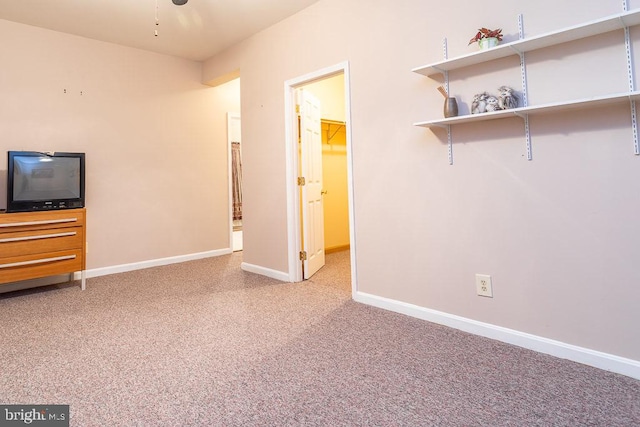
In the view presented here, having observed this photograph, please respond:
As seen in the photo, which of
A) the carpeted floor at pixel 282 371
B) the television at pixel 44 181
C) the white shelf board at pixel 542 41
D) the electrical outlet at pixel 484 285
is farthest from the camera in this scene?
the television at pixel 44 181

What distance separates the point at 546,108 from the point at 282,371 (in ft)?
6.38

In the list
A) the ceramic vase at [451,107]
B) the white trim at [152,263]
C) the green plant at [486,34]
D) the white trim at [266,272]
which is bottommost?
the white trim at [266,272]

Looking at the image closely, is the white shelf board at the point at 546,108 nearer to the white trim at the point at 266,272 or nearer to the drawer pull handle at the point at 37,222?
the white trim at the point at 266,272

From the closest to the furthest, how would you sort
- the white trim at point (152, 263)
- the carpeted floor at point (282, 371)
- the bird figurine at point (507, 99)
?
the carpeted floor at point (282, 371) < the bird figurine at point (507, 99) < the white trim at point (152, 263)

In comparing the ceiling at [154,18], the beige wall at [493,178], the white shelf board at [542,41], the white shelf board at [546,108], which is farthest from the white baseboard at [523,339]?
the ceiling at [154,18]

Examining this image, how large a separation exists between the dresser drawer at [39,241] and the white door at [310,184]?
2190 millimetres

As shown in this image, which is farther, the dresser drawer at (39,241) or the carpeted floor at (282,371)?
the dresser drawer at (39,241)

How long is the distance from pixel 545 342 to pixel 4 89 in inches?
197

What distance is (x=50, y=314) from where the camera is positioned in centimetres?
276

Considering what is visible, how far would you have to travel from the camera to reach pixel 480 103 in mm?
2088

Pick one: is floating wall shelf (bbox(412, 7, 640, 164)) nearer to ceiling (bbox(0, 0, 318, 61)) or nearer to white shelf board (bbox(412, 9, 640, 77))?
white shelf board (bbox(412, 9, 640, 77))

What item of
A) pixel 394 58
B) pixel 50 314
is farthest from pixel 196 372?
pixel 394 58

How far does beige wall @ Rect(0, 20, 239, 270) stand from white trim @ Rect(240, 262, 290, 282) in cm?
115

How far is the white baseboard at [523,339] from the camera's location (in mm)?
1746
